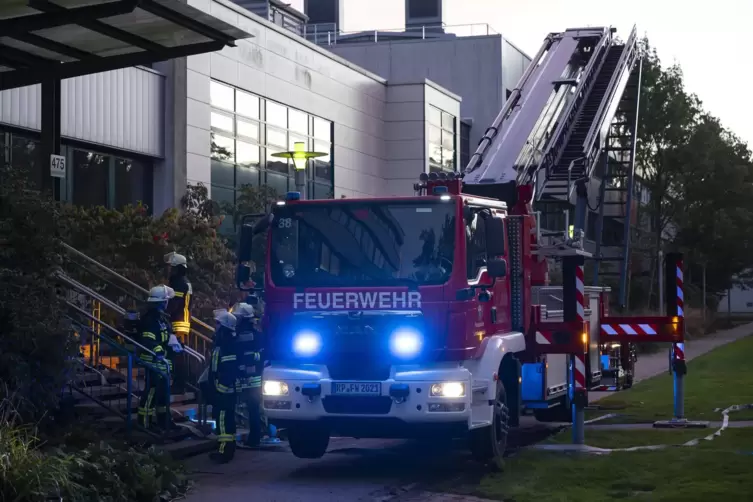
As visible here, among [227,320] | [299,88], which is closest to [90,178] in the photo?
[299,88]

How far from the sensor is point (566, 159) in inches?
781

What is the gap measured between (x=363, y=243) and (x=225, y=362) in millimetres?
2579

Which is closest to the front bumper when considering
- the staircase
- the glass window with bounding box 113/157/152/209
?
the staircase

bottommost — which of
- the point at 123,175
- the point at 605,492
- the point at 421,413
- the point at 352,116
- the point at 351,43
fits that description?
the point at 605,492

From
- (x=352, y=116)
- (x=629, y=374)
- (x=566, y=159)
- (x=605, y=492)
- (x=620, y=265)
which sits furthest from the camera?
(x=352, y=116)

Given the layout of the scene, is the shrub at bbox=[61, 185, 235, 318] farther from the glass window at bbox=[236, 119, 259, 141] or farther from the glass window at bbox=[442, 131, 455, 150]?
the glass window at bbox=[442, 131, 455, 150]

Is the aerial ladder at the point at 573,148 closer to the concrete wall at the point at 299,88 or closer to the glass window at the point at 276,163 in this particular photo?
the concrete wall at the point at 299,88

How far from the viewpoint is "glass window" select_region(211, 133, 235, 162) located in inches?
1042

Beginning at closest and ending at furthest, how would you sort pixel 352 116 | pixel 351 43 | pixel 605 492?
1. pixel 605 492
2. pixel 352 116
3. pixel 351 43

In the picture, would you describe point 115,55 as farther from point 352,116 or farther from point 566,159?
point 352,116

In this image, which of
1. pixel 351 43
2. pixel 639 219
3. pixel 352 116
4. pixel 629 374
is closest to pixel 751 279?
pixel 639 219

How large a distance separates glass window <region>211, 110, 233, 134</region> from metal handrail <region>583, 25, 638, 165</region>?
8.98 meters

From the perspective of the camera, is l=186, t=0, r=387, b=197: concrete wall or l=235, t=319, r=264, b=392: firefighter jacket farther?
l=186, t=0, r=387, b=197: concrete wall

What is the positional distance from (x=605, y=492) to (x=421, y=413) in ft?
6.12
